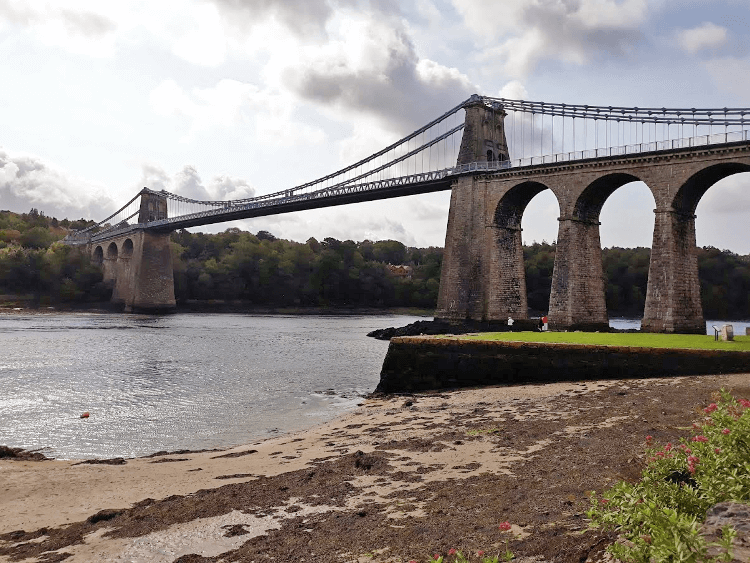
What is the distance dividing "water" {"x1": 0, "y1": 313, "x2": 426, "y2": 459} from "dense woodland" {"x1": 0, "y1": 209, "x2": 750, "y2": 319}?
5620 cm

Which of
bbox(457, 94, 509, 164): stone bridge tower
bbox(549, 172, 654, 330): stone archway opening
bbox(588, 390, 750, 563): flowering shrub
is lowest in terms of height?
bbox(588, 390, 750, 563): flowering shrub

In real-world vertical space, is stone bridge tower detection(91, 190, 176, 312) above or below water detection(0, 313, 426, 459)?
above

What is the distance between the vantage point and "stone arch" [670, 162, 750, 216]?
29.7m

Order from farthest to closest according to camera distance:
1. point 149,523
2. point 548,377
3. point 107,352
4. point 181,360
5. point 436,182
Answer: point 436,182 < point 107,352 < point 181,360 < point 548,377 < point 149,523

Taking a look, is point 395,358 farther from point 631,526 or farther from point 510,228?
point 510,228

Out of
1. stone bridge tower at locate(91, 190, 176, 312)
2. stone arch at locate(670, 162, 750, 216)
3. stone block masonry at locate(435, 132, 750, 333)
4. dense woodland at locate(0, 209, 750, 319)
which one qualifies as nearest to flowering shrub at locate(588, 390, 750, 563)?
stone block masonry at locate(435, 132, 750, 333)

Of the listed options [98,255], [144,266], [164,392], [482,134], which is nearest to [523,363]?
[164,392]

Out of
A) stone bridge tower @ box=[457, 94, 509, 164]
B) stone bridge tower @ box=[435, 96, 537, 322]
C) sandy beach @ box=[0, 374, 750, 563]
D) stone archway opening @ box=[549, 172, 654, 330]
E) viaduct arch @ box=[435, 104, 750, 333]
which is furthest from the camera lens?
stone bridge tower @ box=[457, 94, 509, 164]

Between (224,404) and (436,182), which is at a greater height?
(436,182)

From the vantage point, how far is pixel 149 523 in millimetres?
7129

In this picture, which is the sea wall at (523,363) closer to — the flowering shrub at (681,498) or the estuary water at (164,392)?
the estuary water at (164,392)

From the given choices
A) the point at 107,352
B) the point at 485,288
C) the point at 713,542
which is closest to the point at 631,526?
the point at 713,542

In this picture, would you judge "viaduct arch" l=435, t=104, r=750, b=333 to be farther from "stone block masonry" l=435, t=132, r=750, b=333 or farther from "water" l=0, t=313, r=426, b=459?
"water" l=0, t=313, r=426, b=459

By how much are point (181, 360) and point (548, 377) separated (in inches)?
773
